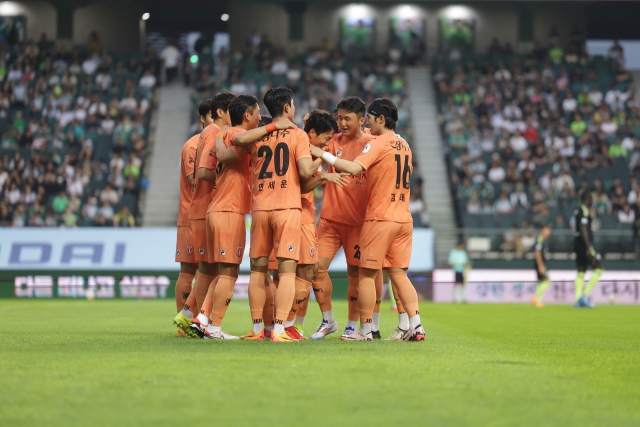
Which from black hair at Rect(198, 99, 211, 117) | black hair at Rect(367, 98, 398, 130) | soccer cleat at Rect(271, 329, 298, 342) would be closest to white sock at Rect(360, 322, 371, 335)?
soccer cleat at Rect(271, 329, 298, 342)

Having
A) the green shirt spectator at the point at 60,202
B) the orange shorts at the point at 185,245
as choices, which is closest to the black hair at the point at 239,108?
the orange shorts at the point at 185,245

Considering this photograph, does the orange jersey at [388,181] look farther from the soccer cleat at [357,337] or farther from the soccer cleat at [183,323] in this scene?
the soccer cleat at [183,323]

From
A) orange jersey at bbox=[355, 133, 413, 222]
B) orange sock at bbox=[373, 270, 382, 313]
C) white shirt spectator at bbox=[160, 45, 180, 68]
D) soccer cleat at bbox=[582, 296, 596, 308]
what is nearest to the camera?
orange jersey at bbox=[355, 133, 413, 222]

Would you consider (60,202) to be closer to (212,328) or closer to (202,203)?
(202,203)

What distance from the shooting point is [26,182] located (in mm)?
23344

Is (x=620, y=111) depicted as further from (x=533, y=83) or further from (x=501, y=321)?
(x=501, y=321)

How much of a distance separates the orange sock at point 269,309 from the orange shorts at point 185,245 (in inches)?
38.9

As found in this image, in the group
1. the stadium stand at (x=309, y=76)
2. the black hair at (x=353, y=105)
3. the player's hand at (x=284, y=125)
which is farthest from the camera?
the stadium stand at (x=309, y=76)

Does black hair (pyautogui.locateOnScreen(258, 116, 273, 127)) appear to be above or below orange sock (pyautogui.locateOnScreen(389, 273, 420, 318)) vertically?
above

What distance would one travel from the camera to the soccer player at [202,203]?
305 inches

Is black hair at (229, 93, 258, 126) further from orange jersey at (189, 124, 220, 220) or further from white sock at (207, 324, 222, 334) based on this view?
white sock at (207, 324, 222, 334)

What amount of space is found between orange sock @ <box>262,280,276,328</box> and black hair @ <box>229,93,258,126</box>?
1709 millimetres

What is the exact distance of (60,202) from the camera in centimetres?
2236

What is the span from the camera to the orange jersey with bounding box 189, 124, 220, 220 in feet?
25.1
